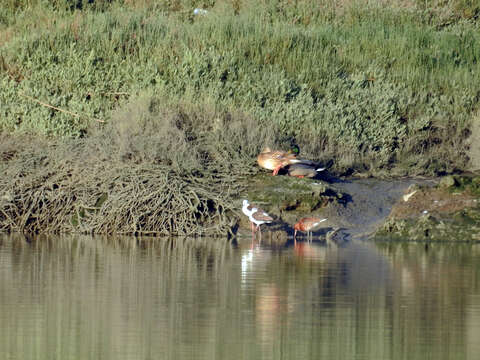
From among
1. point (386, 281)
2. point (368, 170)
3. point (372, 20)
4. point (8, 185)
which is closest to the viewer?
point (386, 281)

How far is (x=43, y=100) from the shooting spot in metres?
17.5

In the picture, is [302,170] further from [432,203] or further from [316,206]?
[432,203]

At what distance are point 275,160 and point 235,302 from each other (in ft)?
20.5

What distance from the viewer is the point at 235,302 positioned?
9047 millimetres

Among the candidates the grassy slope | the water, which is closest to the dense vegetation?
the grassy slope

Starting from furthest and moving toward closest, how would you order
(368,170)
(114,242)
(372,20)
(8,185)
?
(372,20) < (368,170) < (8,185) < (114,242)

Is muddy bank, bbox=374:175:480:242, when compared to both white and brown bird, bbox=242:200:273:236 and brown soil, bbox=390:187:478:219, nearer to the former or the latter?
brown soil, bbox=390:187:478:219

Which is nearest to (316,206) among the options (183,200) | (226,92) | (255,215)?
(255,215)

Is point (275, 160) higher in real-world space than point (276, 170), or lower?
higher

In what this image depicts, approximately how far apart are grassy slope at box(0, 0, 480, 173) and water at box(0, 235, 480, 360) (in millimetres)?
4141

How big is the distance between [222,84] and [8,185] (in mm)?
4629

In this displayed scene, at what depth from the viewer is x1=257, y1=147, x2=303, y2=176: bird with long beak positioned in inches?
595

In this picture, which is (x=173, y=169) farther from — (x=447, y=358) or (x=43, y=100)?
(x=447, y=358)

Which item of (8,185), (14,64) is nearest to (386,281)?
(8,185)
